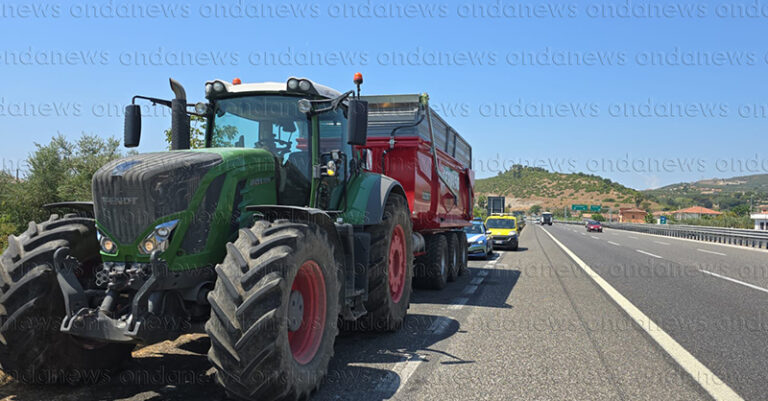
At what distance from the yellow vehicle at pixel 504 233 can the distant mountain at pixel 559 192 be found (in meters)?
150

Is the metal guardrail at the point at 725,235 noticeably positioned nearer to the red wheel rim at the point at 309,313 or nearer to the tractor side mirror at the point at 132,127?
the red wheel rim at the point at 309,313

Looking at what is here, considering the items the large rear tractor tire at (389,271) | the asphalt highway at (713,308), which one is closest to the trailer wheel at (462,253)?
the asphalt highway at (713,308)

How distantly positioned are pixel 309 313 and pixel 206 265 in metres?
0.94

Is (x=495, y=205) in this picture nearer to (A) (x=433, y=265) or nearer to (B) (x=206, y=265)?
(A) (x=433, y=265)

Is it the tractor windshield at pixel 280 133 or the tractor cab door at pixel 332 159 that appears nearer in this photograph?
the tractor windshield at pixel 280 133

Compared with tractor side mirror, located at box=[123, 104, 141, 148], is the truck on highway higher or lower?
lower

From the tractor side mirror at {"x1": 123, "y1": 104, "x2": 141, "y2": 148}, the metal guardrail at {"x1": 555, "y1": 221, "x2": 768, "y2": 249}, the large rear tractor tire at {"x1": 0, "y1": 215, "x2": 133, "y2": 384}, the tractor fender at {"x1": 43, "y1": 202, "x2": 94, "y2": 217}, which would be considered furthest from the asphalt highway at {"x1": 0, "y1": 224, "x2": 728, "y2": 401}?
the metal guardrail at {"x1": 555, "y1": 221, "x2": 768, "y2": 249}

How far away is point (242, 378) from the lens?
11.7ft

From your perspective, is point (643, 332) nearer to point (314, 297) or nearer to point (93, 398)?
point (314, 297)

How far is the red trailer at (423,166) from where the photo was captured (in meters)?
8.86

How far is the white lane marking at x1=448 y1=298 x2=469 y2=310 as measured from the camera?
8.57 m

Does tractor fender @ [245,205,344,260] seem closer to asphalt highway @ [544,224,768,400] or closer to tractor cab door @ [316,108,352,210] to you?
tractor cab door @ [316,108,352,210]

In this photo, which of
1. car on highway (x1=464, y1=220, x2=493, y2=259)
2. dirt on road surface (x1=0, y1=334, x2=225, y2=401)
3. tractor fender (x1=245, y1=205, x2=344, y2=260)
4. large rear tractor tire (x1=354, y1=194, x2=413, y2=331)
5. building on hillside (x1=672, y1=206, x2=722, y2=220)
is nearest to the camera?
dirt on road surface (x1=0, y1=334, x2=225, y2=401)

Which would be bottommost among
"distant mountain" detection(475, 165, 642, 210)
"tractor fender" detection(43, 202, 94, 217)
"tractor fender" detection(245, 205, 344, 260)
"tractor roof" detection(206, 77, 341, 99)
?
"tractor fender" detection(245, 205, 344, 260)
